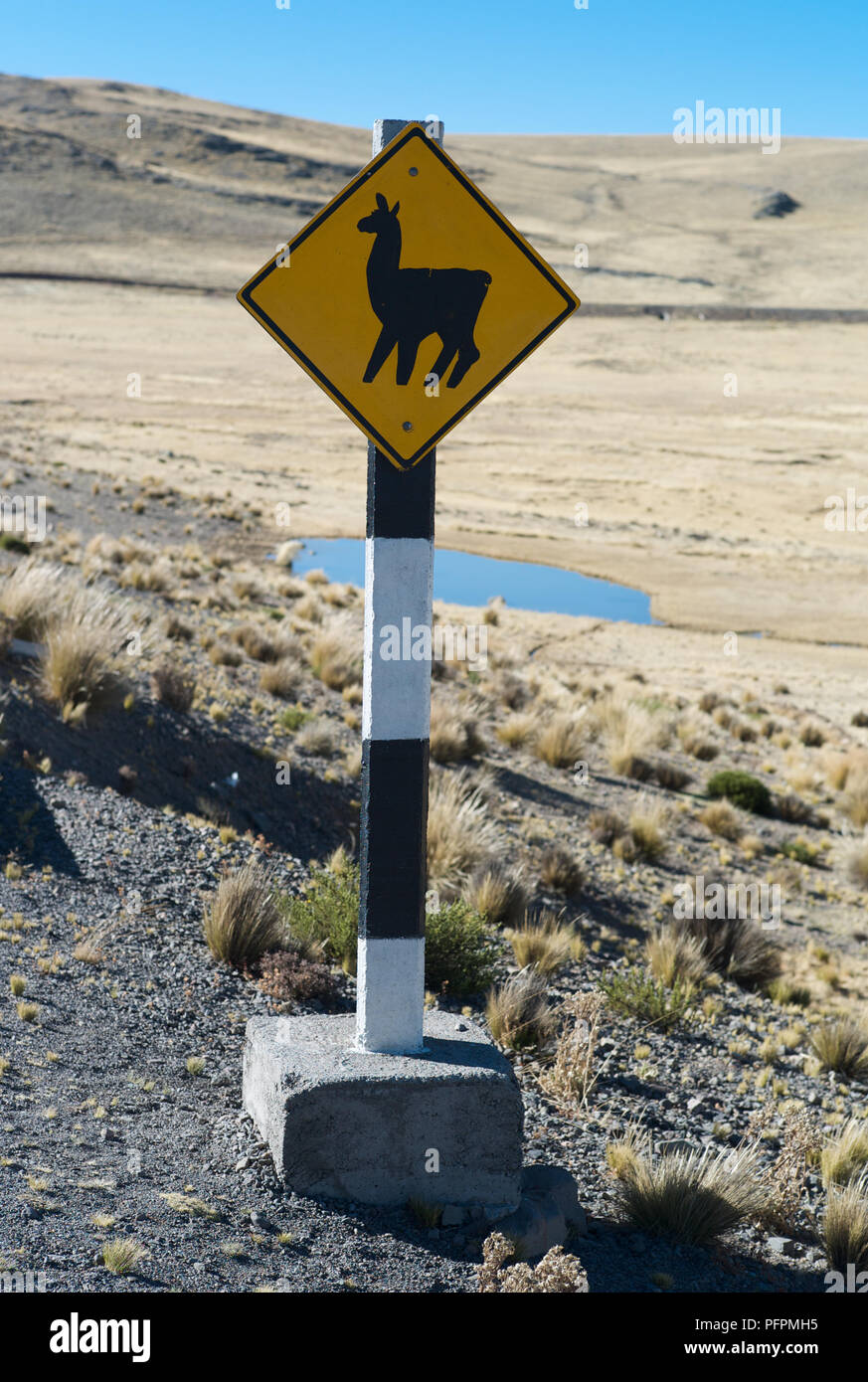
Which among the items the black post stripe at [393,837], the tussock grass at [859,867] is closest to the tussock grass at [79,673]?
the black post stripe at [393,837]

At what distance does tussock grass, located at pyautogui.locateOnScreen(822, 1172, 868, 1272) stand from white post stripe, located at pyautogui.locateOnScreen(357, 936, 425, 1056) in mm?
1745

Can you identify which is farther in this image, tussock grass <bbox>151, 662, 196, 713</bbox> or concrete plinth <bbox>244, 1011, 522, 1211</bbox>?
tussock grass <bbox>151, 662, 196, 713</bbox>

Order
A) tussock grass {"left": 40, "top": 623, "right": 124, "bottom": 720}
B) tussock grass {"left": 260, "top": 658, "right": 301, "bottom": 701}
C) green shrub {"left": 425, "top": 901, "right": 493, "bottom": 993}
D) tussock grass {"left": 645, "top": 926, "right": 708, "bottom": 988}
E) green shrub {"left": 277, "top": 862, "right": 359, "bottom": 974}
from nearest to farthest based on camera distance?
1. green shrub {"left": 277, "top": 862, "right": 359, "bottom": 974}
2. green shrub {"left": 425, "top": 901, "right": 493, "bottom": 993}
3. tussock grass {"left": 645, "top": 926, "right": 708, "bottom": 988}
4. tussock grass {"left": 40, "top": 623, "right": 124, "bottom": 720}
5. tussock grass {"left": 260, "top": 658, "right": 301, "bottom": 701}

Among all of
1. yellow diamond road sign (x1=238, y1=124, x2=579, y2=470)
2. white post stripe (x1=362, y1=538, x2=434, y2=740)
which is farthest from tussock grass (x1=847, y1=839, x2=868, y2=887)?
yellow diamond road sign (x1=238, y1=124, x2=579, y2=470)

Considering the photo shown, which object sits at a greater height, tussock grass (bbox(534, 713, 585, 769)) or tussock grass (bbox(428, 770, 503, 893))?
tussock grass (bbox(534, 713, 585, 769))

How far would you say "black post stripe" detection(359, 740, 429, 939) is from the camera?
4016 mm

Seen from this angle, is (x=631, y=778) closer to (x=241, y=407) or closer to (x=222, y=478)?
(x=222, y=478)

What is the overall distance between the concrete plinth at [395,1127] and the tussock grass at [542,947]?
9.82 feet

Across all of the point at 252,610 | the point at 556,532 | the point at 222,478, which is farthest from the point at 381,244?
the point at 222,478

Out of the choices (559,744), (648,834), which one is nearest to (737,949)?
(648,834)

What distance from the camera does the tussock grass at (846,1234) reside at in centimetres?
447

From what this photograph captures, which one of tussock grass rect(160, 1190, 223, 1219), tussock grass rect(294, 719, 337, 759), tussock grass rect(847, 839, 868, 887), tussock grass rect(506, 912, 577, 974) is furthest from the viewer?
tussock grass rect(847, 839, 868, 887)

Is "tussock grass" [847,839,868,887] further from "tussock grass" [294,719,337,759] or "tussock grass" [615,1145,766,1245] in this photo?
"tussock grass" [615,1145,766,1245]

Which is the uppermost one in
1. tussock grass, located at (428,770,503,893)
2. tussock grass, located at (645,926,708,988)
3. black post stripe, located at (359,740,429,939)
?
black post stripe, located at (359,740,429,939)
